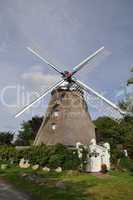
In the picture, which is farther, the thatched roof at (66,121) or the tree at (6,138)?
the tree at (6,138)

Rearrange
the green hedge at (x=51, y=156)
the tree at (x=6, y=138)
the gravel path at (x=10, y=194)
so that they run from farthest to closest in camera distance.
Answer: the tree at (x=6, y=138), the green hedge at (x=51, y=156), the gravel path at (x=10, y=194)

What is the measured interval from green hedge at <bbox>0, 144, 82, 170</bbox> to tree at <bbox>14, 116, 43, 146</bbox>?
79.2ft

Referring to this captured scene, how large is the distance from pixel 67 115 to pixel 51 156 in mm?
8002

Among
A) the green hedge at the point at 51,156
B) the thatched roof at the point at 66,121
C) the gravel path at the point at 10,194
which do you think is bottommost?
the gravel path at the point at 10,194

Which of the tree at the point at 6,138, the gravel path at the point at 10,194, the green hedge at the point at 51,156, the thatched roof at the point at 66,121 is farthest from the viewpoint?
the tree at the point at 6,138

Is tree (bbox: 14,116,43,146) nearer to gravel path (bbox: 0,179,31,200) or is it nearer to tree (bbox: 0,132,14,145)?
tree (bbox: 0,132,14,145)

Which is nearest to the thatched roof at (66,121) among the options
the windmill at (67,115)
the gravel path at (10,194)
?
the windmill at (67,115)

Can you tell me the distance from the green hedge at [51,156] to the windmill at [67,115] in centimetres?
400

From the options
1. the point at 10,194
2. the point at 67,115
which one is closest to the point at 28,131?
the point at 67,115

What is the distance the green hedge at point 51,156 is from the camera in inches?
1138

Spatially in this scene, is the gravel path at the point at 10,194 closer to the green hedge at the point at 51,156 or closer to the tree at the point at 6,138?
the green hedge at the point at 51,156

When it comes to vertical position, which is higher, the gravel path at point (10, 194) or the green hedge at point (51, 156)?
the green hedge at point (51, 156)

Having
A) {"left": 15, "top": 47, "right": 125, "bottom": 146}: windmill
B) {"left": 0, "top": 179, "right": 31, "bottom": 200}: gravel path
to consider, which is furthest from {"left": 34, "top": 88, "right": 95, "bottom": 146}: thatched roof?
{"left": 0, "top": 179, "right": 31, "bottom": 200}: gravel path

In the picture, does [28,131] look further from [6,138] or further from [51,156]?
[51,156]
